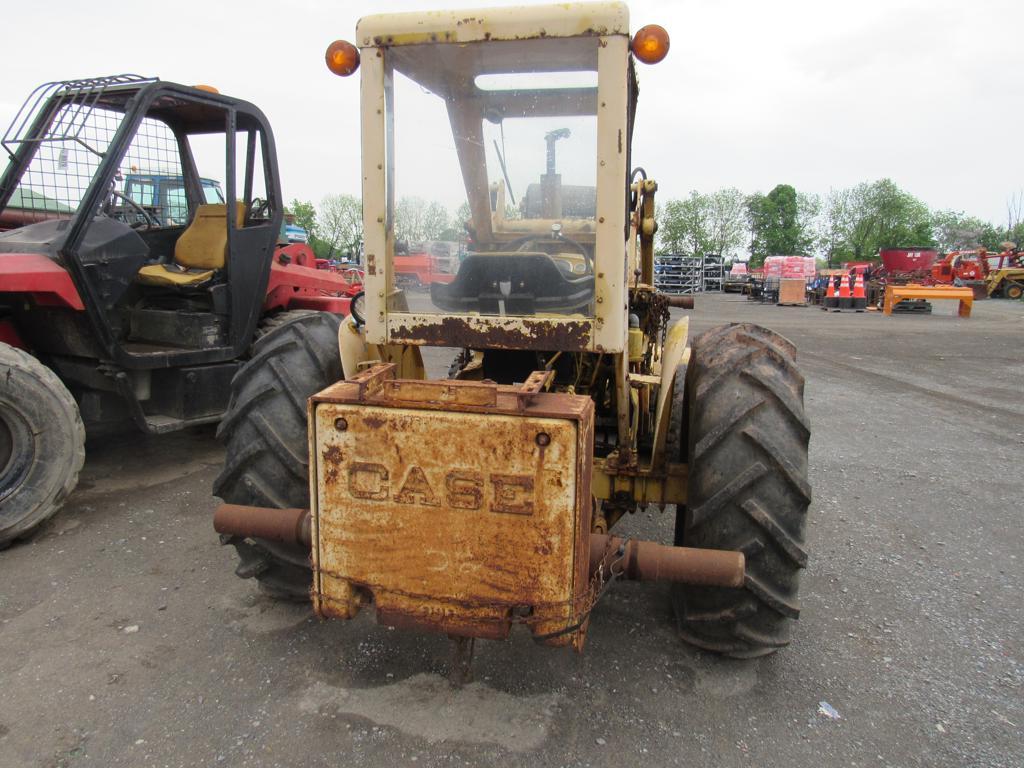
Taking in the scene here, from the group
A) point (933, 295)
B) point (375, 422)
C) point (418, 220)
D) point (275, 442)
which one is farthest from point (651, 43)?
point (933, 295)

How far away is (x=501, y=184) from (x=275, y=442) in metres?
1.34

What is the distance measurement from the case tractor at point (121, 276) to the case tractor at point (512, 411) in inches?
69.1

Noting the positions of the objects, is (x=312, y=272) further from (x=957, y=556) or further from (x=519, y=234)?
(x=957, y=556)

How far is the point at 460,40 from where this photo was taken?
234 centimetres

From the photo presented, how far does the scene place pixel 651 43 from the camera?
223 centimetres

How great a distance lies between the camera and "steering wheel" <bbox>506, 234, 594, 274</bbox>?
2514 millimetres

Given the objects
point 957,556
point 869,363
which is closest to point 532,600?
point 957,556

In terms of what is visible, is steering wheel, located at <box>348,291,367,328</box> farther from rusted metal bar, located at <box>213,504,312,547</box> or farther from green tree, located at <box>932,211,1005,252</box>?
green tree, located at <box>932,211,1005,252</box>

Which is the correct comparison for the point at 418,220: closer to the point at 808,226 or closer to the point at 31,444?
the point at 31,444

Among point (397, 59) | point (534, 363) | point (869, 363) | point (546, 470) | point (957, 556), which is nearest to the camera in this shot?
point (546, 470)

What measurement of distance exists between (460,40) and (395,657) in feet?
7.47

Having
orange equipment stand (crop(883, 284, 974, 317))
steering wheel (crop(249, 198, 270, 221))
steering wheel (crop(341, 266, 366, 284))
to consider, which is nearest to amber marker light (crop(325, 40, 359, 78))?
steering wheel (crop(341, 266, 366, 284))

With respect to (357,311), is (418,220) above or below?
above

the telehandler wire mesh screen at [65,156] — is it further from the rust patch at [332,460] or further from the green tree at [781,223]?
the green tree at [781,223]
